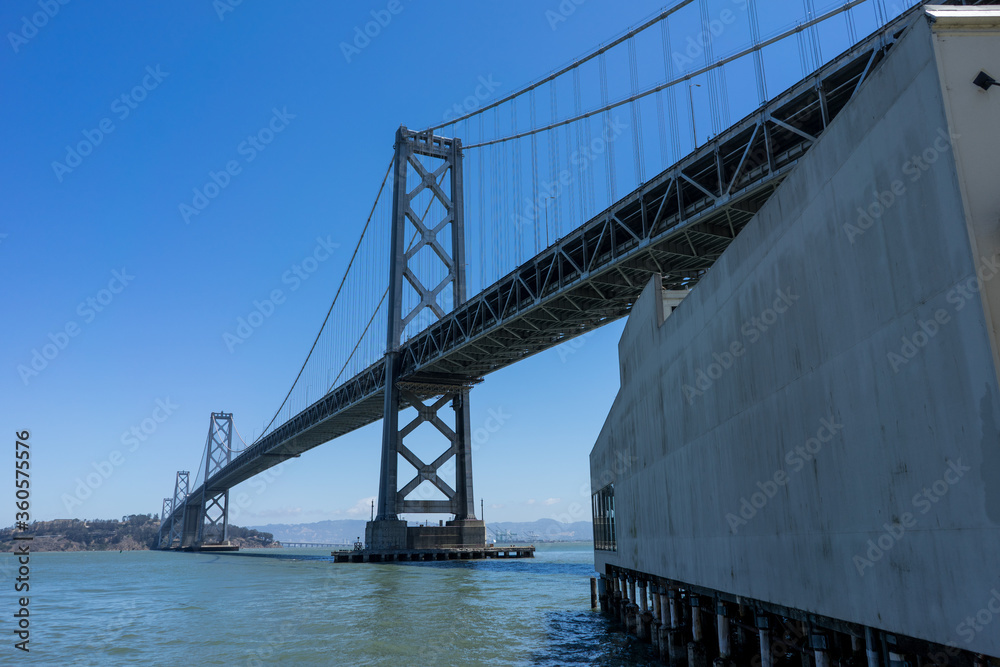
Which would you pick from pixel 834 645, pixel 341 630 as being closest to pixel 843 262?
pixel 834 645

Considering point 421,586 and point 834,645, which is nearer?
point 834,645

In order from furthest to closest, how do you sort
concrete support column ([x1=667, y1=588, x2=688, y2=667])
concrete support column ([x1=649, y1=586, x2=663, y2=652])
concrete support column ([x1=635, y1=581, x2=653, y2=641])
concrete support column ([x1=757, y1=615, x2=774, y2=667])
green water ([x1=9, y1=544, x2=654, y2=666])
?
concrete support column ([x1=635, y1=581, x2=653, y2=641]) → green water ([x1=9, y1=544, x2=654, y2=666]) → concrete support column ([x1=649, y1=586, x2=663, y2=652]) → concrete support column ([x1=667, y1=588, x2=688, y2=667]) → concrete support column ([x1=757, y1=615, x2=774, y2=667])

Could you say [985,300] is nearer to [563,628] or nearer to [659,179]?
[563,628]

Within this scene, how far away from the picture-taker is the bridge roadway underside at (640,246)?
19825 mm

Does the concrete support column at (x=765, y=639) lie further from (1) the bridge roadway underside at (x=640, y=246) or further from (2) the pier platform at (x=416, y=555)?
(2) the pier platform at (x=416, y=555)

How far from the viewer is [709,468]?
379 inches

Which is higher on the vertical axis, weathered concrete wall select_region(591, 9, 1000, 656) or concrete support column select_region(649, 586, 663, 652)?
weathered concrete wall select_region(591, 9, 1000, 656)

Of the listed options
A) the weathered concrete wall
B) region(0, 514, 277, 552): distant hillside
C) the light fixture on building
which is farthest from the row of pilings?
region(0, 514, 277, 552): distant hillside

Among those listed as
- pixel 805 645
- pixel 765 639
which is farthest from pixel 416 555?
pixel 805 645

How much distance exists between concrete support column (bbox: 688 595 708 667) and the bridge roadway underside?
25.6ft

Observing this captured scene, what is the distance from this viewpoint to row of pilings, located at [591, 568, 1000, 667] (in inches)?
209

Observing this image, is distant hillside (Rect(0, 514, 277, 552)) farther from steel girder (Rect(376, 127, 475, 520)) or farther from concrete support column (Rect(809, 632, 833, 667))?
concrete support column (Rect(809, 632, 833, 667))

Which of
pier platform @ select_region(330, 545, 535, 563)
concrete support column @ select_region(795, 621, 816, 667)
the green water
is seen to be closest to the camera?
concrete support column @ select_region(795, 621, 816, 667)

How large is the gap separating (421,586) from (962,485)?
1072 inches
